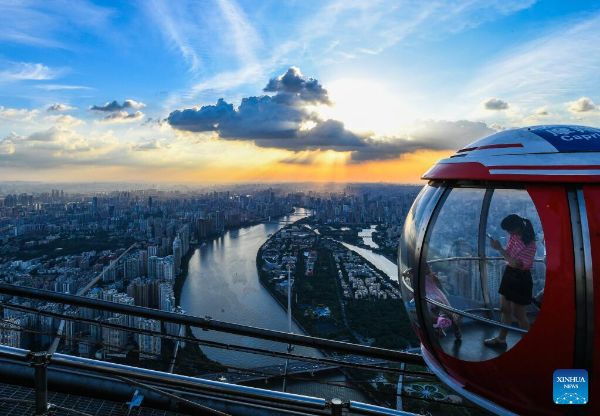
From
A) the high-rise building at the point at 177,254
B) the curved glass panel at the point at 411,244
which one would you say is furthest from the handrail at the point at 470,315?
the high-rise building at the point at 177,254

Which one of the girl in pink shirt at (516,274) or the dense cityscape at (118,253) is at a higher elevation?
the girl in pink shirt at (516,274)

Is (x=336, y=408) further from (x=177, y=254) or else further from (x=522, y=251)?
(x=177, y=254)

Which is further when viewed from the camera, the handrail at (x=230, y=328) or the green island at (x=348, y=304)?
the green island at (x=348, y=304)

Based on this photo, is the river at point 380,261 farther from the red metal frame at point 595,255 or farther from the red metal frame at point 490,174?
the red metal frame at point 595,255

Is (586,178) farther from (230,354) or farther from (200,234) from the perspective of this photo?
(200,234)

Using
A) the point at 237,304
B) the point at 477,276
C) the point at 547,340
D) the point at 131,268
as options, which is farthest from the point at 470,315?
the point at 131,268

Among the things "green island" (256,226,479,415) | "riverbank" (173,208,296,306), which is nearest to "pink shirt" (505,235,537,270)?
"green island" (256,226,479,415)

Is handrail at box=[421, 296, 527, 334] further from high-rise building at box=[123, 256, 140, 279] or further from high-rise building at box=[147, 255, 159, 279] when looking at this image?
high-rise building at box=[147, 255, 159, 279]

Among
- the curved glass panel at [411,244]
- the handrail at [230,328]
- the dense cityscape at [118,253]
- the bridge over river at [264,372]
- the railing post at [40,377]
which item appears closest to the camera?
the railing post at [40,377]
